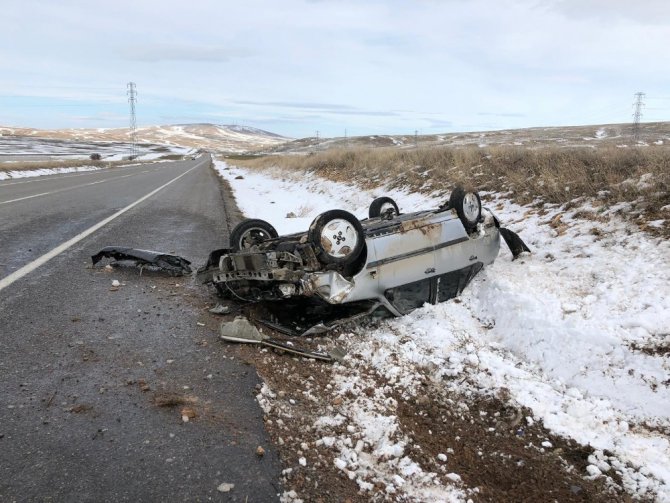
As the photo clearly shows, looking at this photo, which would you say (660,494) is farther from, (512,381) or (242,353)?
(242,353)

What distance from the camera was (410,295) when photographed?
4.67 metres

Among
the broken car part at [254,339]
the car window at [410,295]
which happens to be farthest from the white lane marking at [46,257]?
the car window at [410,295]

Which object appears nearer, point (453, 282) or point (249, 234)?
point (453, 282)

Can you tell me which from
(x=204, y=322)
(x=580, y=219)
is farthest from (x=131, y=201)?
(x=580, y=219)

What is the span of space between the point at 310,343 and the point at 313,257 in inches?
29.9

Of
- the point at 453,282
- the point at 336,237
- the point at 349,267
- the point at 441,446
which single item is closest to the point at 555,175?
the point at 453,282

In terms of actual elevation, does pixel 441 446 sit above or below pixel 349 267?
below

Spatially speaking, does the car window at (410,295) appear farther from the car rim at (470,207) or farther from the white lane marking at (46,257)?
the white lane marking at (46,257)

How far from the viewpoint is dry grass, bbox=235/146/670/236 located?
6.10m

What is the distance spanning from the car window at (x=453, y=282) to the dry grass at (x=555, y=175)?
2019 millimetres

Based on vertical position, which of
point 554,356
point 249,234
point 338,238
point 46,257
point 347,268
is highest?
point 338,238

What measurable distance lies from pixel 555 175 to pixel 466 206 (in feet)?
12.2

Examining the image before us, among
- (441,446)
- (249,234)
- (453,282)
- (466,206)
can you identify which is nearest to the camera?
(441,446)

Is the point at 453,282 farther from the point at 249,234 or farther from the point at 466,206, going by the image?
the point at 249,234
